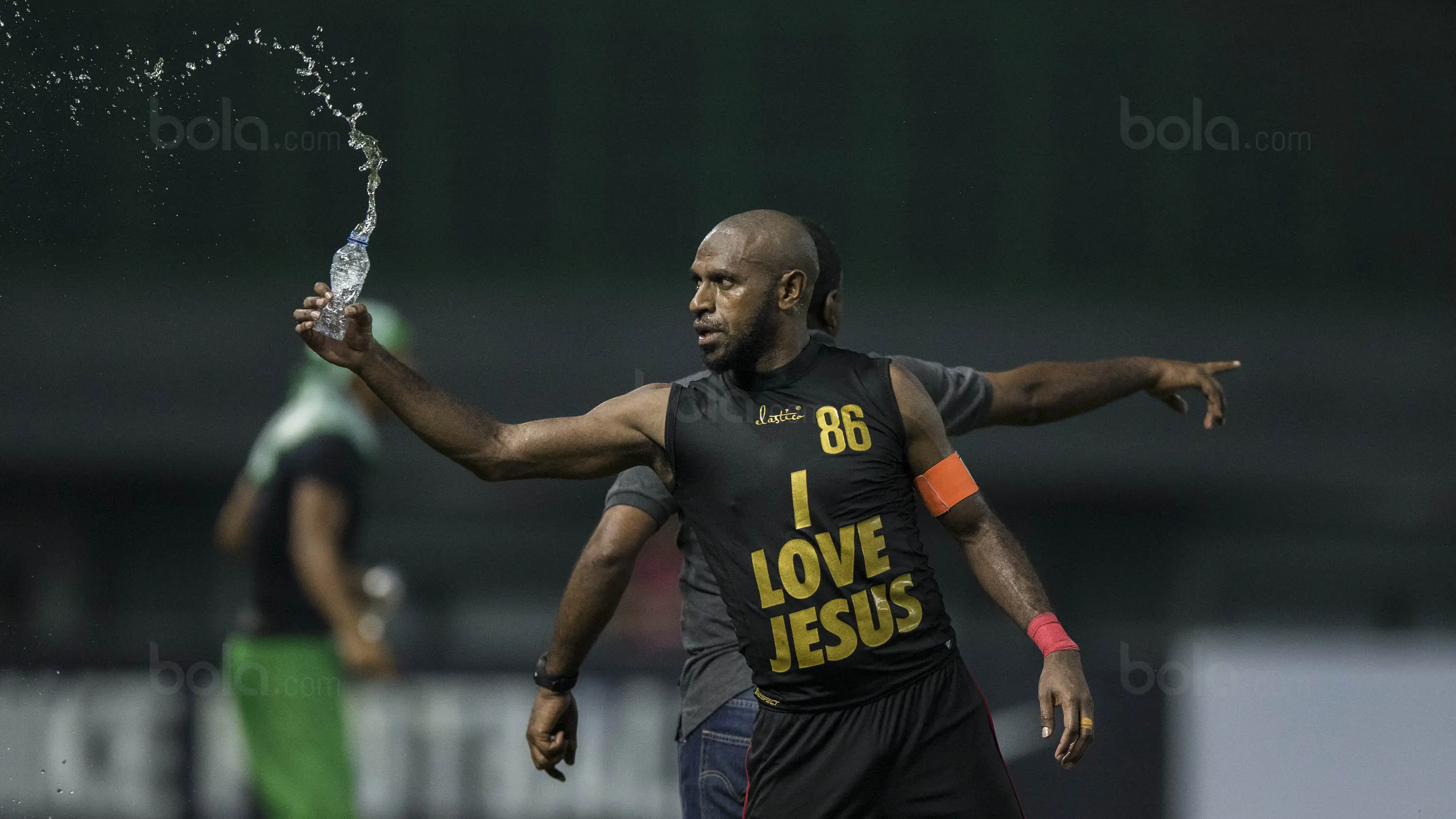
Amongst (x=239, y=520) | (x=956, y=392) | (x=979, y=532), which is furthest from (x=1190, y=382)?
(x=239, y=520)

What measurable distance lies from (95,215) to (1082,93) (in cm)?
753

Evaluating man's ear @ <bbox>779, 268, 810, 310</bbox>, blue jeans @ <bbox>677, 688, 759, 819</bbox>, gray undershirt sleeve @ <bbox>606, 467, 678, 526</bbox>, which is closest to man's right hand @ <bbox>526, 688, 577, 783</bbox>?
blue jeans @ <bbox>677, 688, 759, 819</bbox>

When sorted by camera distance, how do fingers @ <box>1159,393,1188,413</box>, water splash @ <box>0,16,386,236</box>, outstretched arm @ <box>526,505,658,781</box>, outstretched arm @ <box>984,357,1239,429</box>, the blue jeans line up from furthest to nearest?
water splash @ <box>0,16,386,236</box> → fingers @ <box>1159,393,1188,413</box> → outstretched arm @ <box>984,357,1239,429</box> → outstretched arm @ <box>526,505,658,781</box> → the blue jeans

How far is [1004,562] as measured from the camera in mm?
2881

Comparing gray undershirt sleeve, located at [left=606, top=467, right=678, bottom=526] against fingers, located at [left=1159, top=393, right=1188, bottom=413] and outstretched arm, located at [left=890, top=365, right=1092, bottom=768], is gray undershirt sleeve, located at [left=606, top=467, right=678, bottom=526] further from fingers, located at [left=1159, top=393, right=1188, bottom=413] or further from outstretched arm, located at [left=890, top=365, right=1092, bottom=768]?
fingers, located at [left=1159, top=393, right=1188, bottom=413]

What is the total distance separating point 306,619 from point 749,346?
2287 mm

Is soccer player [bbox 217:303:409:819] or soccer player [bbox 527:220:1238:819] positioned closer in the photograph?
soccer player [bbox 527:220:1238:819]

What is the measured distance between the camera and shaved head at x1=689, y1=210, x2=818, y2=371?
2.90m

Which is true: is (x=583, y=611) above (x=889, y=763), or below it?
above

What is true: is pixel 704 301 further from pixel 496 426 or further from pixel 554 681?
pixel 554 681

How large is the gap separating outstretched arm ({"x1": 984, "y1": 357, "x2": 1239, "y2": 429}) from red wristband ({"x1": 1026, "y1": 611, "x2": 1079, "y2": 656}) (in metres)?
0.80

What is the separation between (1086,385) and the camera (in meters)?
3.68

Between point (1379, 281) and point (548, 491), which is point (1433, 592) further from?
point (548, 491)

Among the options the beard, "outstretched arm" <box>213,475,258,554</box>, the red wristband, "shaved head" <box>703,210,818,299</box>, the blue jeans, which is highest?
"shaved head" <box>703,210,818,299</box>
